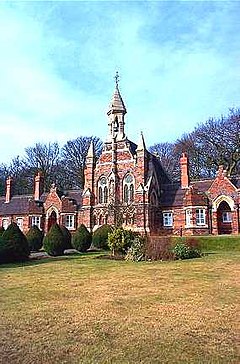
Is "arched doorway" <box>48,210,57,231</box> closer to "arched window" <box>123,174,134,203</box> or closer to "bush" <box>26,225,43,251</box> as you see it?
"arched window" <box>123,174,134,203</box>

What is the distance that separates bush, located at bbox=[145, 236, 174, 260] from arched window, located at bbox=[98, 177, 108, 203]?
19.8 metres

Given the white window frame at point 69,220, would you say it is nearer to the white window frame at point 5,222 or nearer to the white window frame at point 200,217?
the white window frame at point 5,222

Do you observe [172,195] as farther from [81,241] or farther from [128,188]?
[81,241]

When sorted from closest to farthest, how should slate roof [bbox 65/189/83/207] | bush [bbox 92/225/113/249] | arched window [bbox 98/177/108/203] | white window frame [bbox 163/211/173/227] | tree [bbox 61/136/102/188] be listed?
bush [bbox 92/225/113/249] → white window frame [bbox 163/211/173/227] → arched window [bbox 98/177/108/203] → slate roof [bbox 65/189/83/207] → tree [bbox 61/136/102/188]

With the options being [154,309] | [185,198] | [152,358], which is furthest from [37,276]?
[185,198]

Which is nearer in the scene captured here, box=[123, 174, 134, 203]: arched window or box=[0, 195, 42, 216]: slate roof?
box=[123, 174, 134, 203]: arched window

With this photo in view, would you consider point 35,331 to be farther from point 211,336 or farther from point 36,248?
point 36,248

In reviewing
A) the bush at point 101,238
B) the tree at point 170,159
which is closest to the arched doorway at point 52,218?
the bush at point 101,238

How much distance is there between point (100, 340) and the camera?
7.43m

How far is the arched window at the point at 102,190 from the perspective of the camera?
4210cm

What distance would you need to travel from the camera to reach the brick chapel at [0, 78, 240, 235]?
126 ft

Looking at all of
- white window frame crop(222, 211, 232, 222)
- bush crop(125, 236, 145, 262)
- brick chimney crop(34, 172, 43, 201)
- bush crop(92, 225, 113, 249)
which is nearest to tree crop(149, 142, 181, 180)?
brick chimney crop(34, 172, 43, 201)

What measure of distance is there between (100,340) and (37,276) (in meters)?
9.58

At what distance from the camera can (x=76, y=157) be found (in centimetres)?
6519
